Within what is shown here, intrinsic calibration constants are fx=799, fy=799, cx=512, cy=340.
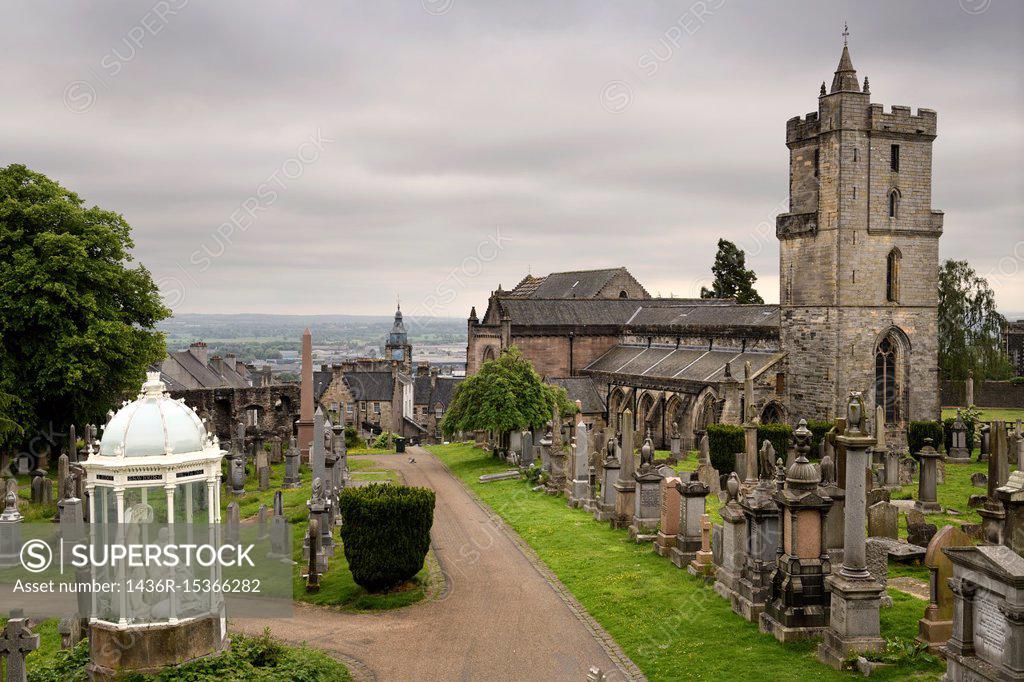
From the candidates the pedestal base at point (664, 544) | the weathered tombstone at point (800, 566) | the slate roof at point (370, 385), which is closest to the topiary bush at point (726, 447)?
the pedestal base at point (664, 544)

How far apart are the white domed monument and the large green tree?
17.8m

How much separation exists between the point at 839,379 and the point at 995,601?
26.1 m

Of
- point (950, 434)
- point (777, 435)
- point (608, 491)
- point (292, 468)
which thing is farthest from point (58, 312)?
point (950, 434)

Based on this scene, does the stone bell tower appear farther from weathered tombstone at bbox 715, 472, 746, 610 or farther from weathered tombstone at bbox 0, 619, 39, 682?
weathered tombstone at bbox 0, 619, 39, 682

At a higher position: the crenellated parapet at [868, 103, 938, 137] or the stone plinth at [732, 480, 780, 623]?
the crenellated parapet at [868, 103, 938, 137]

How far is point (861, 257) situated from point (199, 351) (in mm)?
38684

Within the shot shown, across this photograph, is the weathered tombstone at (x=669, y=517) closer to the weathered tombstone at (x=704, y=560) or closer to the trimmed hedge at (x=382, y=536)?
the weathered tombstone at (x=704, y=560)

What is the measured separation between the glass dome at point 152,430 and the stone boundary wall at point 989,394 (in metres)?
54.3

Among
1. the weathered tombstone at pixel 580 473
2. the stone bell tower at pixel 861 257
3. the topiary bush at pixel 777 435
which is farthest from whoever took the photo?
the stone bell tower at pixel 861 257

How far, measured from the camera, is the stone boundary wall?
53.4 m

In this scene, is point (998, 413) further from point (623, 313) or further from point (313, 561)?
point (313, 561)

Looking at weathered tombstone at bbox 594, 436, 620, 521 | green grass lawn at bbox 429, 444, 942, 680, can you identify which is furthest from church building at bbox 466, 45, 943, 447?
green grass lawn at bbox 429, 444, 942, 680

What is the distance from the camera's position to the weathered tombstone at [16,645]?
8875 millimetres

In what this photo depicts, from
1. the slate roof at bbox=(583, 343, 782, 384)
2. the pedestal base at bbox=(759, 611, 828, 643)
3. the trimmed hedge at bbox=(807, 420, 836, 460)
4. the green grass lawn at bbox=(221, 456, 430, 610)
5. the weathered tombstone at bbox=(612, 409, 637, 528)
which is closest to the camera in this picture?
the pedestal base at bbox=(759, 611, 828, 643)
